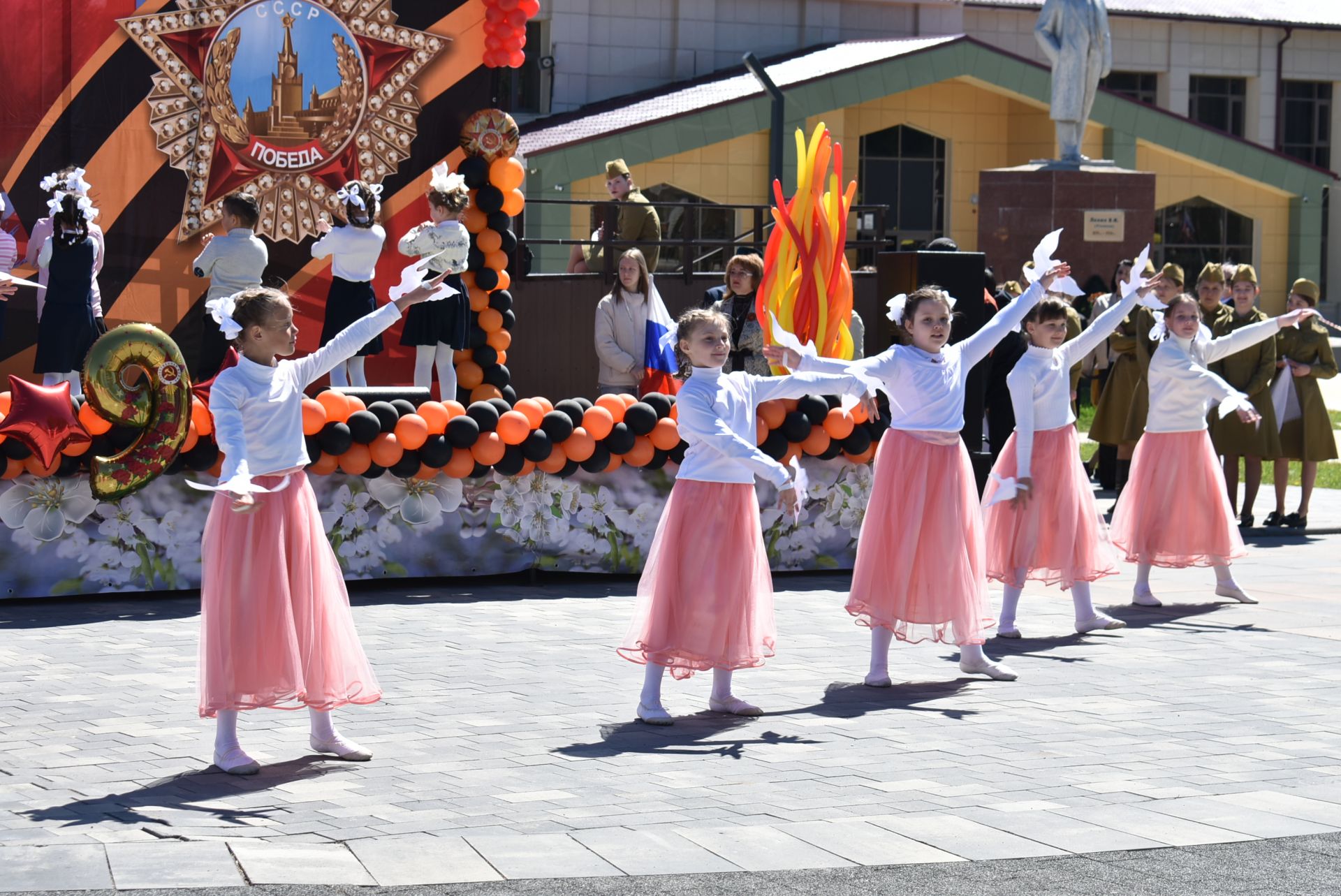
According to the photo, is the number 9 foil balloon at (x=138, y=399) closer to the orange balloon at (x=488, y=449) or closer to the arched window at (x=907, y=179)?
the orange balloon at (x=488, y=449)

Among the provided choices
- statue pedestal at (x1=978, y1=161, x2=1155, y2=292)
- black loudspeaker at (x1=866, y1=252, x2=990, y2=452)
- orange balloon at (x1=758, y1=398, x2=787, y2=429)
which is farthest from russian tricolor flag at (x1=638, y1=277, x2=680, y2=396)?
statue pedestal at (x1=978, y1=161, x2=1155, y2=292)

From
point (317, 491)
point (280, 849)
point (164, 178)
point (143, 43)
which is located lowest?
point (280, 849)

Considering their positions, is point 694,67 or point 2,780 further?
point 694,67

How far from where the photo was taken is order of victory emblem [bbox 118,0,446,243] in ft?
41.7

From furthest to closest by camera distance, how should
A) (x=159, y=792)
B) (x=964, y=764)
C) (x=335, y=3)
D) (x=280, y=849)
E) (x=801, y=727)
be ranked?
1. (x=335, y=3)
2. (x=801, y=727)
3. (x=964, y=764)
4. (x=159, y=792)
5. (x=280, y=849)

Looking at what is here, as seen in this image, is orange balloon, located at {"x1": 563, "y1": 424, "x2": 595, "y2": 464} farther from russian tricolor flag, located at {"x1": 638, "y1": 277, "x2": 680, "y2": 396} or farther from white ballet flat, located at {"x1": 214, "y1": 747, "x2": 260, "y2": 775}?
white ballet flat, located at {"x1": 214, "y1": 747, "x2": 260, "y2": 775}

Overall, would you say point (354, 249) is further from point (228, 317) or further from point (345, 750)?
point (345, 750)

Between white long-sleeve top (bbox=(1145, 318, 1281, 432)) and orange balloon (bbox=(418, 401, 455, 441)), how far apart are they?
3993 mm

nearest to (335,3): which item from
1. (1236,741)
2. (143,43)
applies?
(143,43)

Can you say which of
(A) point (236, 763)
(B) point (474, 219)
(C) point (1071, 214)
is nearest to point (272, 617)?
(A) point (236, 763)

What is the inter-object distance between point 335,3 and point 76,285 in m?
2.73

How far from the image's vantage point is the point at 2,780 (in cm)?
627

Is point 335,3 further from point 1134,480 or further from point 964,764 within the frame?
point 964,764

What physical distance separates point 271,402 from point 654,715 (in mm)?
1910
